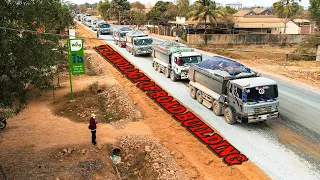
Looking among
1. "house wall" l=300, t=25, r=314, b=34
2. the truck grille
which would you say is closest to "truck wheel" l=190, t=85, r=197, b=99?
the truck grille

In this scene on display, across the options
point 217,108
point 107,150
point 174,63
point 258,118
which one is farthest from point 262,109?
point 174,63

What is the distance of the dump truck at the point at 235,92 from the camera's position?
15062 millimetres

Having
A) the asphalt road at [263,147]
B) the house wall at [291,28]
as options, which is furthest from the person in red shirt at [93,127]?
the house wall at [291,28]

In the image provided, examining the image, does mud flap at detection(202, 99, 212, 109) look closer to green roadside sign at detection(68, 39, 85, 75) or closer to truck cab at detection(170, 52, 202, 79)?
truck cab at detection(170, 52, 202, 79)

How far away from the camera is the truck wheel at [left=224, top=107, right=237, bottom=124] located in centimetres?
1600

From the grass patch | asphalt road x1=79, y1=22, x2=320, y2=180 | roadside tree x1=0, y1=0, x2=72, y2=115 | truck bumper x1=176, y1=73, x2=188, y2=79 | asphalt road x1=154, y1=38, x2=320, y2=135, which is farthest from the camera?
truck bumper x1=176, y1=73, x2=188, y2=79

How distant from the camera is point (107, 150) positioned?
47.7 feet

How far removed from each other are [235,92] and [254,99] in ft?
3.46

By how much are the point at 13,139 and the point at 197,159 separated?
1001cm

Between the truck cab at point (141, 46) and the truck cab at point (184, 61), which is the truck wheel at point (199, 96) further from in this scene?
the truck cab at point (141, 46)

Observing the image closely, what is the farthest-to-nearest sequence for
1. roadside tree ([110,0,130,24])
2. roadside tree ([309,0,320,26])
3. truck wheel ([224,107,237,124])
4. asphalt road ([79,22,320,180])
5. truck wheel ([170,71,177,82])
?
roadside tree ([110,0,130,24]) < roadside tree ([309,0,320,26]) < truck wheel ([170,71,177,82]) < truck wheel ([224,107,237,124]) < asphalt road ([79,22,320,180])

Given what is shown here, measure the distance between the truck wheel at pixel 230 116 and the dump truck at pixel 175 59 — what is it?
7.90 meters

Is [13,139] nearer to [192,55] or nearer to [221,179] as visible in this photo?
[221,179]

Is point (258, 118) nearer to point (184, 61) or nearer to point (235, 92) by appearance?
point (235, 92)
